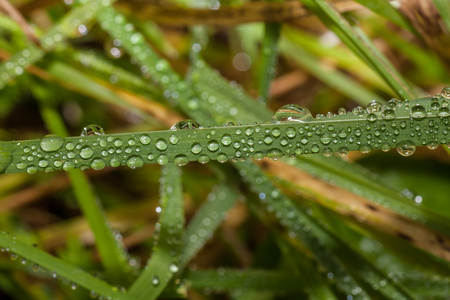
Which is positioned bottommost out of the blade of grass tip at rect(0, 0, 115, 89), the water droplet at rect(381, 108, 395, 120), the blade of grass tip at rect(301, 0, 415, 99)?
the water droplet at rect(381, 108, 395, 120)

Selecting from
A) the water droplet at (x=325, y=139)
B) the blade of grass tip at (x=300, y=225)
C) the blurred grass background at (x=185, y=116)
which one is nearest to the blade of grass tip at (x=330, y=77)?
the blurred grass background at (x=185, y=116)

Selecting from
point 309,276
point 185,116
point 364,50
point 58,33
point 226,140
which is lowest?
point 309,276

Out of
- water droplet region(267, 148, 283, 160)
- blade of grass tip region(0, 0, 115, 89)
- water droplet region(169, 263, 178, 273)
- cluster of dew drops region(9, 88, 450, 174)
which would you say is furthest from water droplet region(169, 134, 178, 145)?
blade of grass tip region(0, 0, 115, 89)

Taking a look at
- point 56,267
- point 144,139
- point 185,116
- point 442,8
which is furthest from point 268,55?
point 56,267

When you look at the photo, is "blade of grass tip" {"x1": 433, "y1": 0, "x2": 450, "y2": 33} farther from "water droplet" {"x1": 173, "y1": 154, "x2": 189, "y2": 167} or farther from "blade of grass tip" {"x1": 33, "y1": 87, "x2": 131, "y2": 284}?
"blade of grass tip" {"x1": 33, "y1": 87, "x2": 131, "y2": 284}

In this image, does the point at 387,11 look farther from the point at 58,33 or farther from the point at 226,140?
the point at 58,33

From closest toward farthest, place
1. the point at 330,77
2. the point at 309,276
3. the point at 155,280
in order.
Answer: the point at 155,280, the point at 309,276, the point at 330,77

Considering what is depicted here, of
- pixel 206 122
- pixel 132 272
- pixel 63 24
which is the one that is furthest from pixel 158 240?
pixel 63 24
